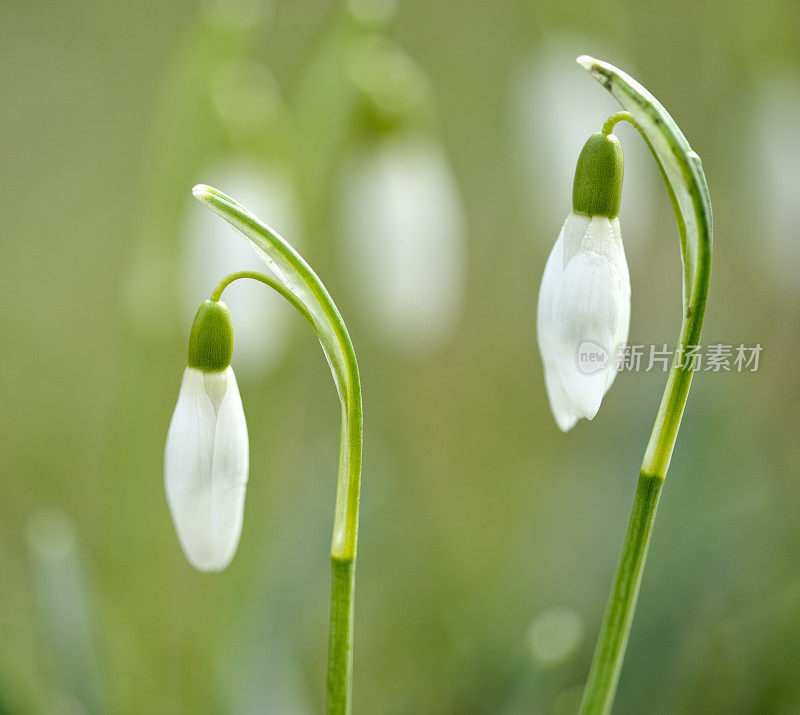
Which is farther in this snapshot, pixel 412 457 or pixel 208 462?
pixel 412 457

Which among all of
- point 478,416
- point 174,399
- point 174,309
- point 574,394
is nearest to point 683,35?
point 478,416

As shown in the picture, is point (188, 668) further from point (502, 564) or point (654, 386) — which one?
point (654, 386)

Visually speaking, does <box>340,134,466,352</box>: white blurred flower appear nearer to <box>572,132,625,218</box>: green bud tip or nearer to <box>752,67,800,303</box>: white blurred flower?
<box>752,67,800,303</box>: white blurred flower

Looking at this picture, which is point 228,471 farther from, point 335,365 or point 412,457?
point 412,457

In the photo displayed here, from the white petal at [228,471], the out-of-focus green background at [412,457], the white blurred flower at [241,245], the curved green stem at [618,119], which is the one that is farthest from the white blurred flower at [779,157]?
the white petal at [228,471]

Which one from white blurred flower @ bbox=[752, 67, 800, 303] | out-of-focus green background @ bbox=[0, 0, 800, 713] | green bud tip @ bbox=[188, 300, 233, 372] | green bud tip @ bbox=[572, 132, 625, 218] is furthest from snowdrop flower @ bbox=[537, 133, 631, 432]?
white blurred flower @ bbox=[752, 67, 800, 303]

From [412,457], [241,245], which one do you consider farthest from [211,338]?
[412,457]
